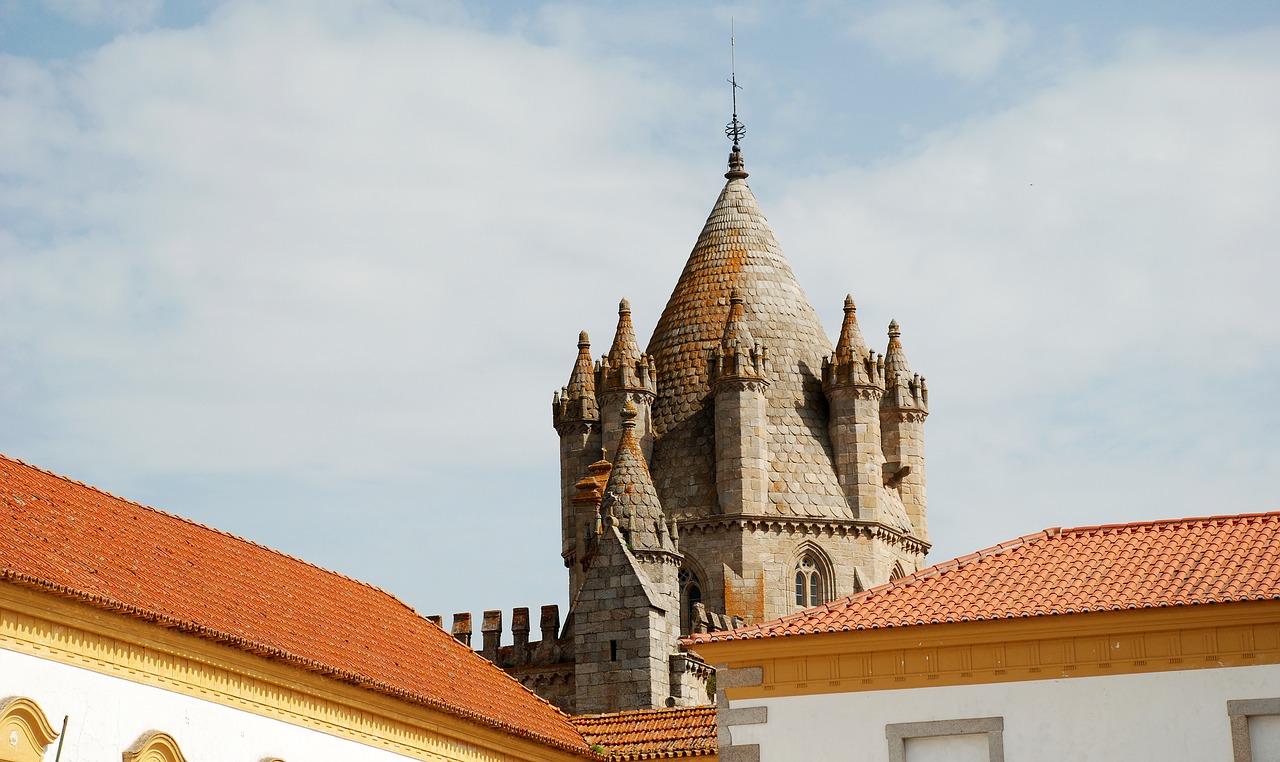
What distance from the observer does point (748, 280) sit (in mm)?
60469

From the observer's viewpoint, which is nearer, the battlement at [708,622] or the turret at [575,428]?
the battlement at [708,622]

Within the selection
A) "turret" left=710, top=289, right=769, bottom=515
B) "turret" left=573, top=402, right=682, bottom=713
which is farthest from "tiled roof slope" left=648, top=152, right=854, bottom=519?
"turret" left=573, top=402, right=682, bottom=713

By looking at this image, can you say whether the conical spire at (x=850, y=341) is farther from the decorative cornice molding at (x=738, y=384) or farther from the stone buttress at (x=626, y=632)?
the stone buttress at (x=626, y=632)

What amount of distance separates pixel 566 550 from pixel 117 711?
36796 millimetres

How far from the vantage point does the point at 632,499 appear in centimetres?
4612

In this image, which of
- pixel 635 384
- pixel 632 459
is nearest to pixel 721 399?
pixel 635 384

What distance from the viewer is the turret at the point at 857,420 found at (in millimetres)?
57469

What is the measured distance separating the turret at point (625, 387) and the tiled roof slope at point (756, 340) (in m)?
0.45

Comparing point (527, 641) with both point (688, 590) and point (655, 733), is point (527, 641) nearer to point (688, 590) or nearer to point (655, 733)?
point (688, 590)

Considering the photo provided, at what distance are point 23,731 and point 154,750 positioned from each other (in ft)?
5.93

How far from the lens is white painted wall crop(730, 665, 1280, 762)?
20906mm

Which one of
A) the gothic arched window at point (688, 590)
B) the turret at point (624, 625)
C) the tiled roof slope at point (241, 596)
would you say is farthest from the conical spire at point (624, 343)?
the tiled roof slope at point (241, 596)

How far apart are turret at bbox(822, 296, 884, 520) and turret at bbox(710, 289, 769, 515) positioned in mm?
2073

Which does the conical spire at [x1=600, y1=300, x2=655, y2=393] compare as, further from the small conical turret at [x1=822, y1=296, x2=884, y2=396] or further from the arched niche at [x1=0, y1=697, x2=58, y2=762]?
the arched niche at [x1=0, y1=697, x2=58, y2=762]
